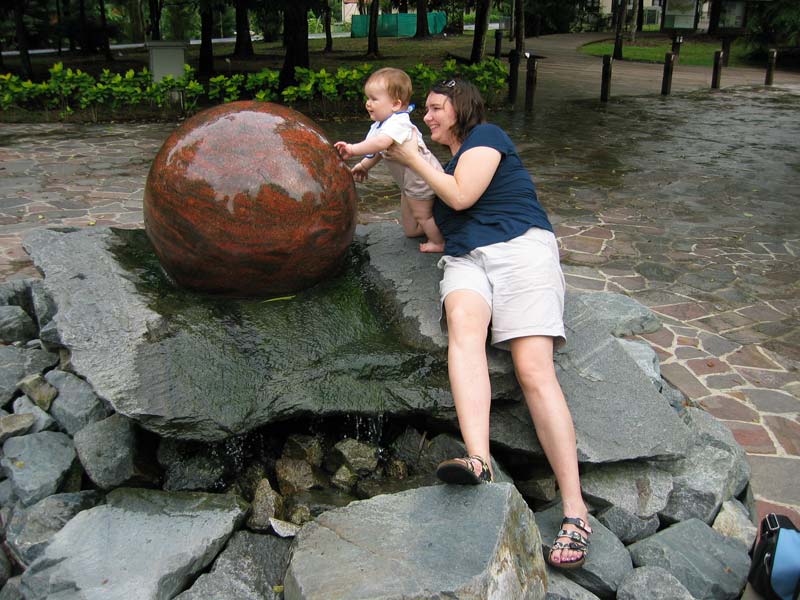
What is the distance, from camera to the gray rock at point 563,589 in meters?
2.95

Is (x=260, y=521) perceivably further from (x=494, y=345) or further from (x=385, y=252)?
(x=385, y=252)

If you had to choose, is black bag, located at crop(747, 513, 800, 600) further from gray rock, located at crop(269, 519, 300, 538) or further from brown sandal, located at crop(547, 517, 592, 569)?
gray rock, located at crop(269, 519, 300, 538)

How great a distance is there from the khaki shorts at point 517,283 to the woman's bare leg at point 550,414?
7 centimetres

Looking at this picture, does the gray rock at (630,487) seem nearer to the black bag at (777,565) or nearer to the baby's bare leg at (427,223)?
the black bag at (777,565)

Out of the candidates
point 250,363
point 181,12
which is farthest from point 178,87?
point 181,12

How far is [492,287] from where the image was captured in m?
3.64

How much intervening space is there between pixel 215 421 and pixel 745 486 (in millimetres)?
2577

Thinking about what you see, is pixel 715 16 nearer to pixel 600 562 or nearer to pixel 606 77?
pixel 606 77

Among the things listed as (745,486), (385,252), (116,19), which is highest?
(116,19)

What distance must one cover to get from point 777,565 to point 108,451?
2889 mm

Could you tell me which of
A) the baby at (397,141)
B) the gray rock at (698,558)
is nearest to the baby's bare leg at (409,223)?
the baby at (397,141)

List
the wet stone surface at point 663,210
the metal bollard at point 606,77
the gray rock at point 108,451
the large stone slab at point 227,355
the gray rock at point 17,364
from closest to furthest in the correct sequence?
1. the large stone slab at point 227,355
2. the gray rock at point 108,451
3. the gray rock at point 17,364
4. the wet stone surface at point 663,210
5. the metal bollard at point 606,77

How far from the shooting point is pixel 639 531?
3441mm

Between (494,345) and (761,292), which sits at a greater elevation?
(494,345)
